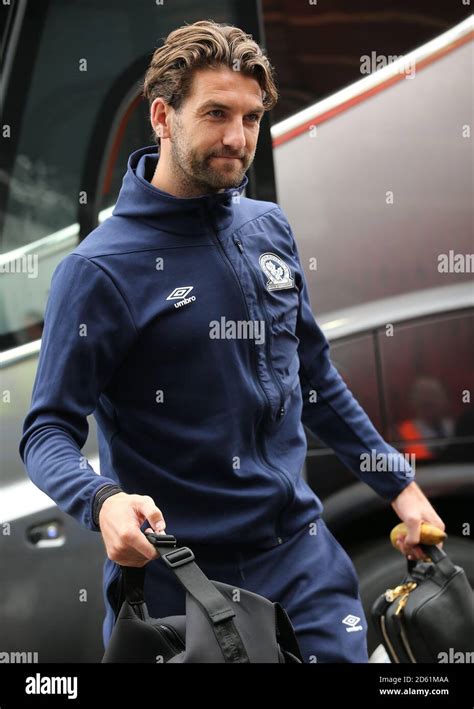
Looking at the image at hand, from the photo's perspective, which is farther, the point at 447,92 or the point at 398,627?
the point at 447,92

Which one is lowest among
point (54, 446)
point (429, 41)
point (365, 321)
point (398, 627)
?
point (398, 627)

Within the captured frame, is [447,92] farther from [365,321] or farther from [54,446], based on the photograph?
[54,446]

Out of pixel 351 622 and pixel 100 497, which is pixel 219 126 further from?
pixel 351 622

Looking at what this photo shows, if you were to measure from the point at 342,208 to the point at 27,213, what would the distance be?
2.86 ft

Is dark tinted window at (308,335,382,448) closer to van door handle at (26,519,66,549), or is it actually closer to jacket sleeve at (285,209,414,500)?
jacket sleeve at (285,209,414,500)

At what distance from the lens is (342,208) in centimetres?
290

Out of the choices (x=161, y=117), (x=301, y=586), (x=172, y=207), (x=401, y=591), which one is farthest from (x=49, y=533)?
(x=161, y=117)

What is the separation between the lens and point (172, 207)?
2.04m

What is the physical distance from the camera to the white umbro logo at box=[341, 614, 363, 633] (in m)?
2.15

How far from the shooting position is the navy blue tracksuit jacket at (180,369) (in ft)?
6.33

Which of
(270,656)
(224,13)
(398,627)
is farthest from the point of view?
(224,13)

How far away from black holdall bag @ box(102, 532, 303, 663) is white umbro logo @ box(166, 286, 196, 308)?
481mm

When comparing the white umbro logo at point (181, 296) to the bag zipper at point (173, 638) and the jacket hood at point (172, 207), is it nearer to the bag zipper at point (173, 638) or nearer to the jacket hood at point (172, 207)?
the jacket hood at point (172, 207)

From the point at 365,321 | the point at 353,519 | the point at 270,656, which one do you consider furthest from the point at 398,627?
the point at 365,321
